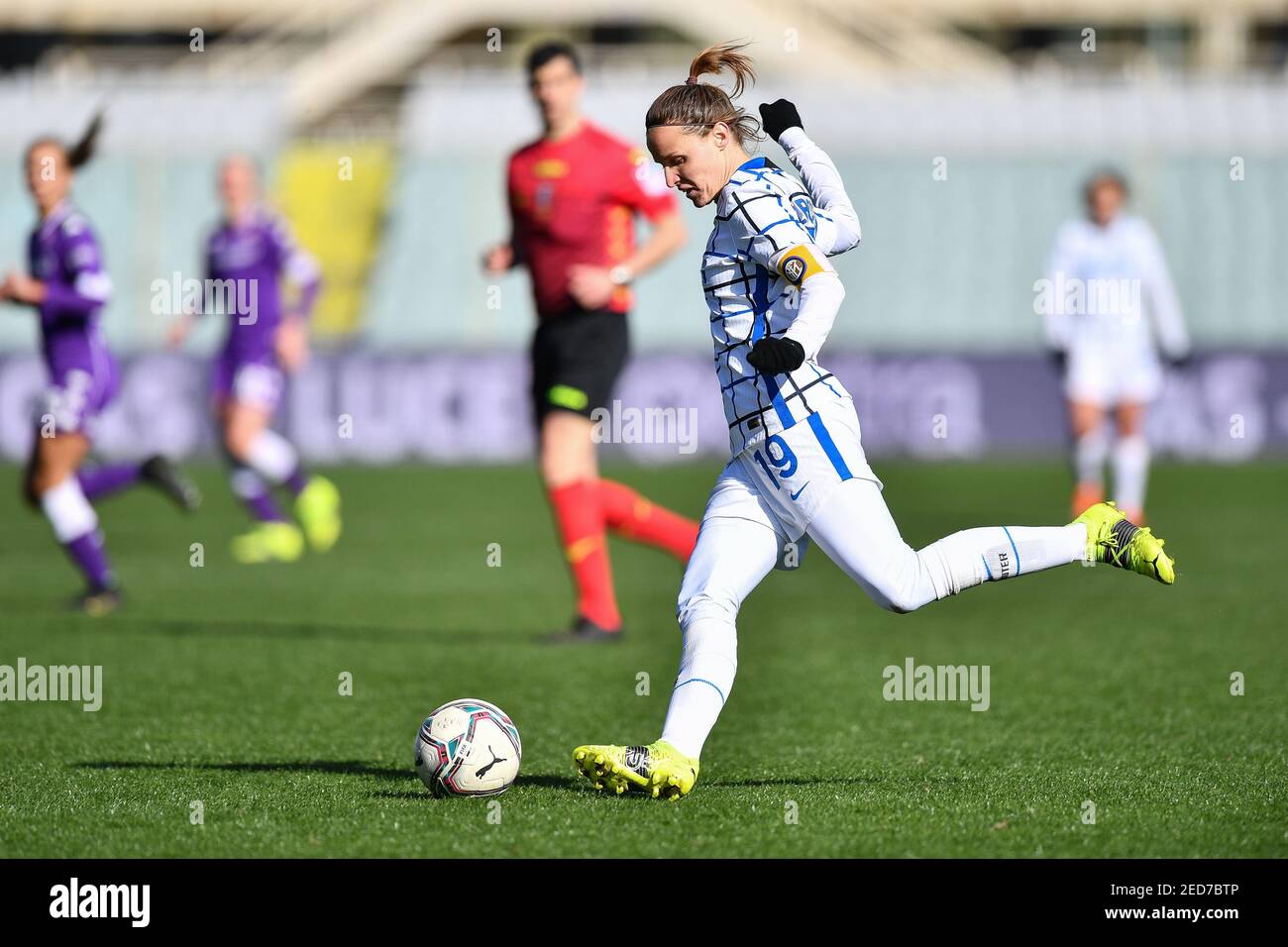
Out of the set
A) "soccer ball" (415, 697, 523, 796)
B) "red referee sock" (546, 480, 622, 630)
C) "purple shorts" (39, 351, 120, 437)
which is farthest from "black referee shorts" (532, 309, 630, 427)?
"soccer ball" (415, 697, 523, 796)

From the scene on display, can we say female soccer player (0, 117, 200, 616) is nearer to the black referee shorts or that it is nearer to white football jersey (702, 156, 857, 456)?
the black referee shorts

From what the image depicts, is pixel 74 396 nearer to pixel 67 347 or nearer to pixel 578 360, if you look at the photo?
pixel 67 347

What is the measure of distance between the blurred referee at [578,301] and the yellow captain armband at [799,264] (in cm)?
374

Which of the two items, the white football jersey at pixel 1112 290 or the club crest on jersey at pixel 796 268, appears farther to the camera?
the white football jersey at pixel 1112 290

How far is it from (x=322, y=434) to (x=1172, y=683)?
50.3 ft

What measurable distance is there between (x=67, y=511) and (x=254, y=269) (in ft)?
10.6

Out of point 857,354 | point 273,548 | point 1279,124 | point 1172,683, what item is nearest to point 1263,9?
point 1279,124

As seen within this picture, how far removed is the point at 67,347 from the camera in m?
10.5

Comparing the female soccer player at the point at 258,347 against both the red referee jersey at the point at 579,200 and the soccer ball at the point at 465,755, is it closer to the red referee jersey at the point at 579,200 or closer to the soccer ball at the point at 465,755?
the red referee jersey at the point at 579,200

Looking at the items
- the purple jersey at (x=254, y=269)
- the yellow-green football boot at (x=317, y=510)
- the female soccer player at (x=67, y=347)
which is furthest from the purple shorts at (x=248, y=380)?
the female soccer player at (x=67, y=347)

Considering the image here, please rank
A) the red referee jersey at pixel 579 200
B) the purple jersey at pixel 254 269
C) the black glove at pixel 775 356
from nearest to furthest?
the black glove at pixel 775 356, the red referee jersey at pixel 579 200, the purple jersey at pixel 254 269

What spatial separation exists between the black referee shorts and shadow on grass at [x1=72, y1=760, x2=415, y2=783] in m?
3.13

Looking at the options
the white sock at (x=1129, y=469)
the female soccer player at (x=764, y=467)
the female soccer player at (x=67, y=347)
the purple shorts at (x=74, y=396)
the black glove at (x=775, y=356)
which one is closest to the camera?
the black glove at (x=775, y=356)

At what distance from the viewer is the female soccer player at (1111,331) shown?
45.2ft
